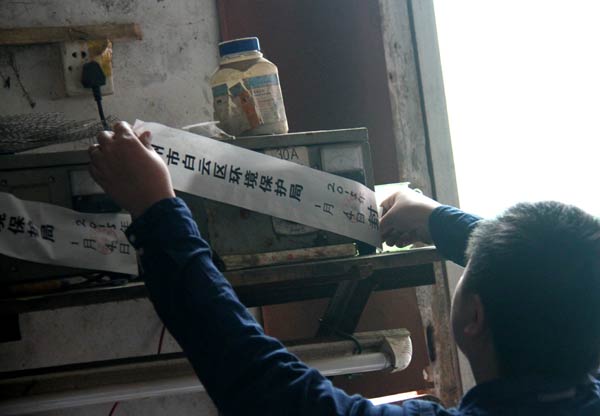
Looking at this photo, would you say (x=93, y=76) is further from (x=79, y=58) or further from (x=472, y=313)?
(x=472, y=313)

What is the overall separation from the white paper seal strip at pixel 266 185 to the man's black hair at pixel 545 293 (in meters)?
0.34

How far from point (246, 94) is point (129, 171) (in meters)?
0.36

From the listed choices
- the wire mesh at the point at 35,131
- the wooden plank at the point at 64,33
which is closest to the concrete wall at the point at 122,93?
the wooden plank at the point at 64,33

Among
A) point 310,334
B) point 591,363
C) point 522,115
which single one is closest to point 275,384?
point 591,363

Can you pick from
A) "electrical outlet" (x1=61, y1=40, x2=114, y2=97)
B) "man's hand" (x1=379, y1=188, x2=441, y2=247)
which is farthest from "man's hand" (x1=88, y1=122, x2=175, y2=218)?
"electrical outlet" (x1=61, y1=40, x2=114, y2=97)

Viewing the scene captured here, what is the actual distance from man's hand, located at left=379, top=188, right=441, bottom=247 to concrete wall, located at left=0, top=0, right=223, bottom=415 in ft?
1.64

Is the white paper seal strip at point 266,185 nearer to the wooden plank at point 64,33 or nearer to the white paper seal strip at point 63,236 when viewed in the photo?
the white paper seal strip at point 63,236

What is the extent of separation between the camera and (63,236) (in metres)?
1.20

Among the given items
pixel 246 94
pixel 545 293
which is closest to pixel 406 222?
pixel 246 94

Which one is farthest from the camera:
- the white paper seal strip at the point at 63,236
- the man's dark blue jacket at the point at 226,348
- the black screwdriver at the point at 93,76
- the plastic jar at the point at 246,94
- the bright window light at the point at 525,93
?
the bright window light at the point at 525,93

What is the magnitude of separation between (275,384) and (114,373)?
0.41 meters

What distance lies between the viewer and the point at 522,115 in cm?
184

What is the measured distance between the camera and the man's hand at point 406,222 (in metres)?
1.40

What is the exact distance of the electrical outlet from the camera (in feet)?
5.29
